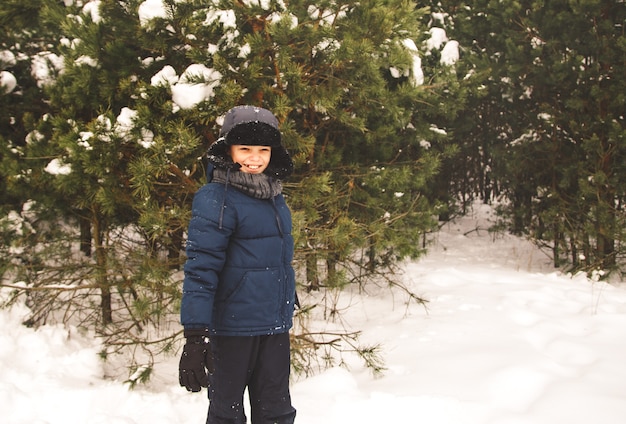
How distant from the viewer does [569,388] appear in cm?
324

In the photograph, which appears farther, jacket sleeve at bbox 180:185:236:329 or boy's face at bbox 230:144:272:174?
boy's face at bbox 230:144:272:174

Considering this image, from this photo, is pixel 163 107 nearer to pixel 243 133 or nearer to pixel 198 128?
pixel 198 128

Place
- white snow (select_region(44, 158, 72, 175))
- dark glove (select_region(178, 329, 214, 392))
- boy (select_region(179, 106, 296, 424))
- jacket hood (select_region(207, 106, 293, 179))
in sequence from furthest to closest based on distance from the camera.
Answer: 1. white snow (select_region(44, 158, 72, 175))
2. jacket hood (select_region(207, 106, 293, 179))
3. boy (select_region(179, 106, 296, 424))
4. dark glove (select_region(178, 329, 214, 392))

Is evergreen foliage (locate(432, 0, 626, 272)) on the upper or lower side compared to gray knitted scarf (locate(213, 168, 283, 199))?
upper

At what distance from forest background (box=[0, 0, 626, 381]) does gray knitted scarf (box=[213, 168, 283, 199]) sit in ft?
4.36

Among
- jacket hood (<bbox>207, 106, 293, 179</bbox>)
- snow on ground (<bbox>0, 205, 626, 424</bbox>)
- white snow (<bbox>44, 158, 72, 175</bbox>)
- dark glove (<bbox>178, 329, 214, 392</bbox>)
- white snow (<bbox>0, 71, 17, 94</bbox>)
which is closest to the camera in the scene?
dark glove (<bbox>178, 329, 214, 392</bbox>)

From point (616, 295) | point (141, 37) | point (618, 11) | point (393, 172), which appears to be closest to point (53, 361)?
point (141, 37)

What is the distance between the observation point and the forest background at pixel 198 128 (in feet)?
12.0

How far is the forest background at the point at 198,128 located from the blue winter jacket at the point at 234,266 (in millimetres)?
1333

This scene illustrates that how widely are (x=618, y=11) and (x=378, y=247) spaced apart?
19.5ft

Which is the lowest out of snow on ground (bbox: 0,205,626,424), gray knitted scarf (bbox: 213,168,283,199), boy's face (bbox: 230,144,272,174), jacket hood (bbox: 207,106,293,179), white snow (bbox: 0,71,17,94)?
snow on ground (bbox: 0,205,626,424)

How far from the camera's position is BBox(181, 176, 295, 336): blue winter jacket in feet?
6.75

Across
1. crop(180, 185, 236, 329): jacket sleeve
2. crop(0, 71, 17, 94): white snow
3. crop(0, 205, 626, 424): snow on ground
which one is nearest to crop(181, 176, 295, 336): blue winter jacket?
crop(180, 185, 236, 329): jacket sleeve

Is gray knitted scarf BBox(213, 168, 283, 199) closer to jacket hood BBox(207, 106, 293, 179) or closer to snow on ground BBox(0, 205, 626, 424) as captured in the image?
jacket hood BBox(207, 106, 293, 179)
